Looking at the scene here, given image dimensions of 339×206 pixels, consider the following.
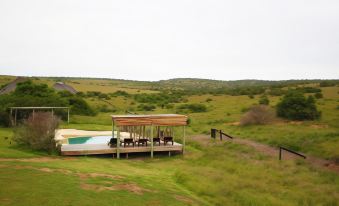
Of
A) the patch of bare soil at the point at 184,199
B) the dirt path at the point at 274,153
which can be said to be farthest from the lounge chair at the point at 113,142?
the patch of bare soil at the point at 184,199

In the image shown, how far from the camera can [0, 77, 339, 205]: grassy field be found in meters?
9.78

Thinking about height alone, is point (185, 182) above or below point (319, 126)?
below

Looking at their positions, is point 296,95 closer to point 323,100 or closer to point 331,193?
point 323,100

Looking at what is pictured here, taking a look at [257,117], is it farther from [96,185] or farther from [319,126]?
[96,185]

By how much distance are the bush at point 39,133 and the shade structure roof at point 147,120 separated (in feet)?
11.3

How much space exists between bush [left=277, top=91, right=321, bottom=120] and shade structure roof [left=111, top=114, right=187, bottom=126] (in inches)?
642

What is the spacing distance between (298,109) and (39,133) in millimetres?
24140

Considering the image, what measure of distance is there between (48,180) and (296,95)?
28.9 meters

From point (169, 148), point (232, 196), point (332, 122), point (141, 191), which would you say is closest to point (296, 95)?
point (332, 122)

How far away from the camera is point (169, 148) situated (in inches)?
813

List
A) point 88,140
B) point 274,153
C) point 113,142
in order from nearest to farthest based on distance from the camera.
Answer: point 113,142
point 274,153
point 88,140

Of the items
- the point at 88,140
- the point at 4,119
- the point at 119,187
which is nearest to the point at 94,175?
the point at 119,187

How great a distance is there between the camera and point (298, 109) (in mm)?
32750

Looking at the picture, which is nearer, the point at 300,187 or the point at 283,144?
the point at 300,187
